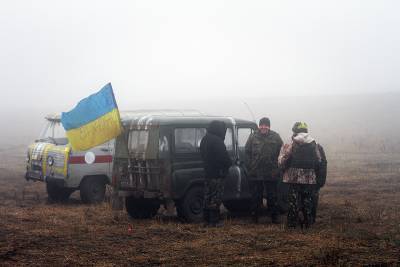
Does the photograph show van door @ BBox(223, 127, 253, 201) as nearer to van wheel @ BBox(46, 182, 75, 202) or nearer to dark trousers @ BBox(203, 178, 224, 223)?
dark trousers @ BBox(203, 178, 224, 223)

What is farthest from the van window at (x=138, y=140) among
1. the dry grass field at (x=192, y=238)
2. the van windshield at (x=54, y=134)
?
the van windshield at (x=54, y=134)

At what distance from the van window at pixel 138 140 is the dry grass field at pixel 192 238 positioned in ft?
4.44

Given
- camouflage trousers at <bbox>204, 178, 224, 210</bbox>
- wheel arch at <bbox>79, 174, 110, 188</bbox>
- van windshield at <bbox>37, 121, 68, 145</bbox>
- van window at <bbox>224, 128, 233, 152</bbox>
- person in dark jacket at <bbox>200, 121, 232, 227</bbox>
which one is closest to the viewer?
person in dark jacket at <bbox>200, 121, 232, 227</bbox>

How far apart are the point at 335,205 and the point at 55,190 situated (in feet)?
22.0

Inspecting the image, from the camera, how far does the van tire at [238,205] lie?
11406 mm

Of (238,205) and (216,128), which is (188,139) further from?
(238,205)


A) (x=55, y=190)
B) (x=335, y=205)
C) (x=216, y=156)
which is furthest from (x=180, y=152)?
(x=55, y=190)

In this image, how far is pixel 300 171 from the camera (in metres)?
9.31

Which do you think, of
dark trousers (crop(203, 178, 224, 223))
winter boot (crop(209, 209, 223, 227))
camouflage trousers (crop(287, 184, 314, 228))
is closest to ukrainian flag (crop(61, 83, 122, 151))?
dark trousers (crop(203, 178, 224, 223))

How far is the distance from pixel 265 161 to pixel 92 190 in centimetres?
493

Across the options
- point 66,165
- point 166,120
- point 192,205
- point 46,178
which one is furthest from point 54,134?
point 192,205

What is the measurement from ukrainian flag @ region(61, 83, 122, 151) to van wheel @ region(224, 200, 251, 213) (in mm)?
2720

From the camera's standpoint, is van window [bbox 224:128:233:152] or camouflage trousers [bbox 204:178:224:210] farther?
van window [bbox 224:128:233:152]

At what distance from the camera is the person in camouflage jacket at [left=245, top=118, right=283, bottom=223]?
33.3 ft
